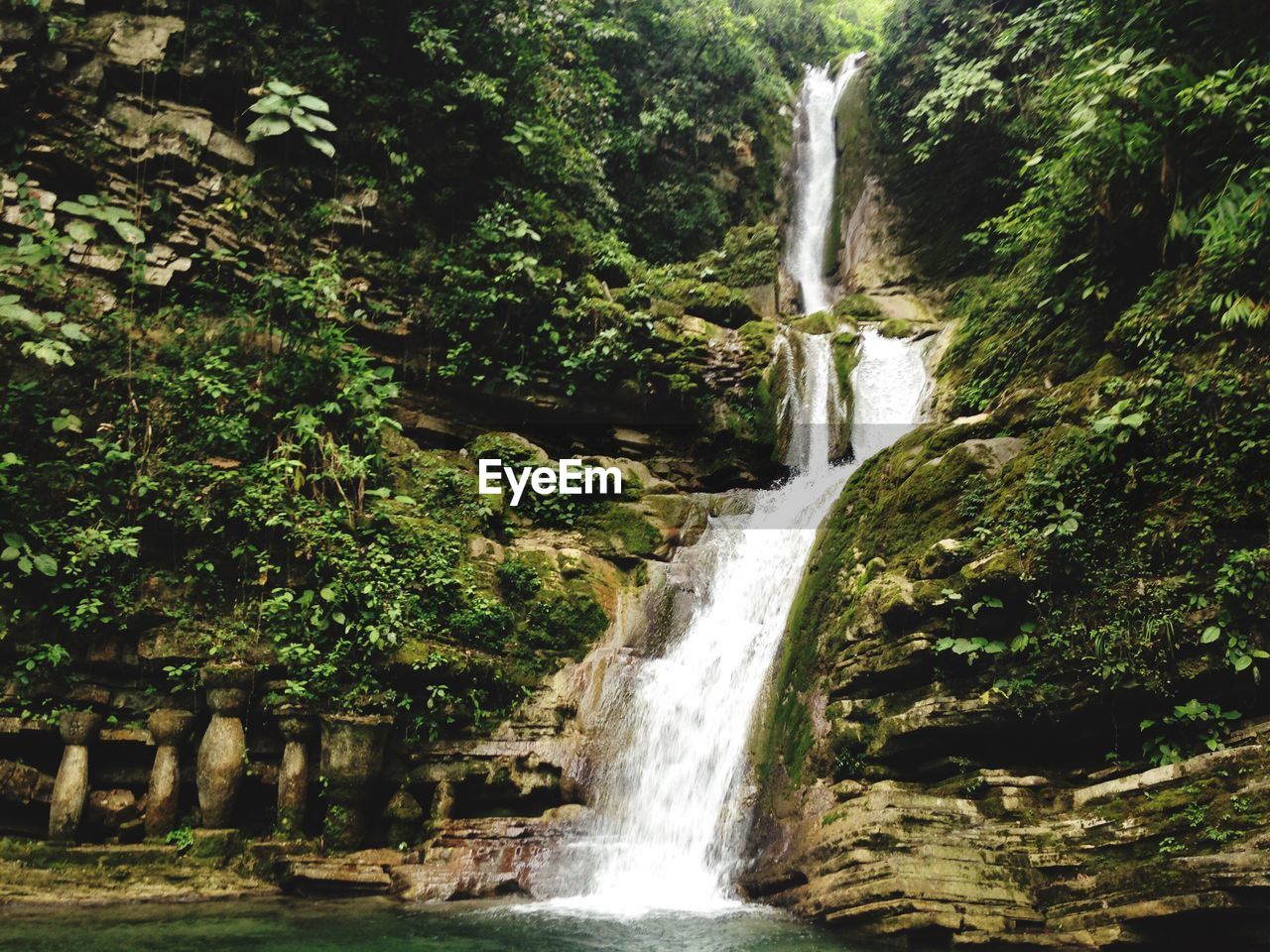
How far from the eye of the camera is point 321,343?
31.4ft

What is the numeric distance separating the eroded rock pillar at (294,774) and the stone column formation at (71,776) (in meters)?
1.54

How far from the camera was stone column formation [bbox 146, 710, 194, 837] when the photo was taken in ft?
A: 23.3

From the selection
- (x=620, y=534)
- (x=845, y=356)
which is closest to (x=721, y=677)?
(x=620, y=534)

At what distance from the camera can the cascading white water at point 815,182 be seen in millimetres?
18859

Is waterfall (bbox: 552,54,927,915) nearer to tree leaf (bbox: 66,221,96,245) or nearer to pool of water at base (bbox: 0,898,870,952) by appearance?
pool of water at base (bbox: 0,898,870,952)

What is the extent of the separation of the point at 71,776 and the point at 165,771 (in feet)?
2.30

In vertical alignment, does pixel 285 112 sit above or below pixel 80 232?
above

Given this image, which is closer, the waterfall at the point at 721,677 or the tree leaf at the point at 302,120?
the waterfall at the point at 721,677

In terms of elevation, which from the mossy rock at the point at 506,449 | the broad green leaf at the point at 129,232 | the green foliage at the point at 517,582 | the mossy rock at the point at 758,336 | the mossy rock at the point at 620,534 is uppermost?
the mossy rock at the point at 758,336

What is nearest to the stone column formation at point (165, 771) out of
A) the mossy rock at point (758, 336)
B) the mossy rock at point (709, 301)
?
the mossy rock at point (758, 336)

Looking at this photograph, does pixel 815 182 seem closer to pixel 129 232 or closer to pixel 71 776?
pixel 129 232

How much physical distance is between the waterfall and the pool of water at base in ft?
1.84

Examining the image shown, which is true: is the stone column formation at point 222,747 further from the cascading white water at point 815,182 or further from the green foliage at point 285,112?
the cascading white water at point 815,182

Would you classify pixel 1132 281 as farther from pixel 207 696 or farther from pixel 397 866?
pixel 207 696
